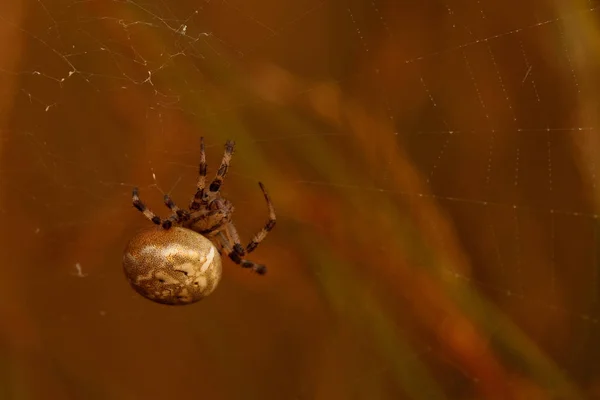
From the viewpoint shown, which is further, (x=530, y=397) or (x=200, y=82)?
(x=530, y=397)

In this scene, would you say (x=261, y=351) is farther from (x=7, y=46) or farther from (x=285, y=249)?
(x=7, y=46)

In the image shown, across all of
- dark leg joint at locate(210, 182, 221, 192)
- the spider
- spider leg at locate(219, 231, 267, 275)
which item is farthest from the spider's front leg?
spider leg at locate(219, 231, 267, 275)

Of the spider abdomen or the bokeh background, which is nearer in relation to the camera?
the spider abdomen

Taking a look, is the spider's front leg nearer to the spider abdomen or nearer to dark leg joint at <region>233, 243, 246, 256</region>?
the spider abdomen

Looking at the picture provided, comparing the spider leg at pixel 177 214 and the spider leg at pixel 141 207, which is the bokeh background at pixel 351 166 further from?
the spider leg at pixel 141 207

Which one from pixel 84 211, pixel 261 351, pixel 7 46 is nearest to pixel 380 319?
pixel 261 351

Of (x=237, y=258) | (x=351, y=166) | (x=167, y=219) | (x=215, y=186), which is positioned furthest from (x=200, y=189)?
(x=351, y=166)

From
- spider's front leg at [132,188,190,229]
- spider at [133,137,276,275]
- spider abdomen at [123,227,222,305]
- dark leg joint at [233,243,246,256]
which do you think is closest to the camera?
spider abdomen at [123,227,222,305]

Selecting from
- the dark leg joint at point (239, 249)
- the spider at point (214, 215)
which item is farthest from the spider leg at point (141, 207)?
the dark leg joint at point (239, 249)
